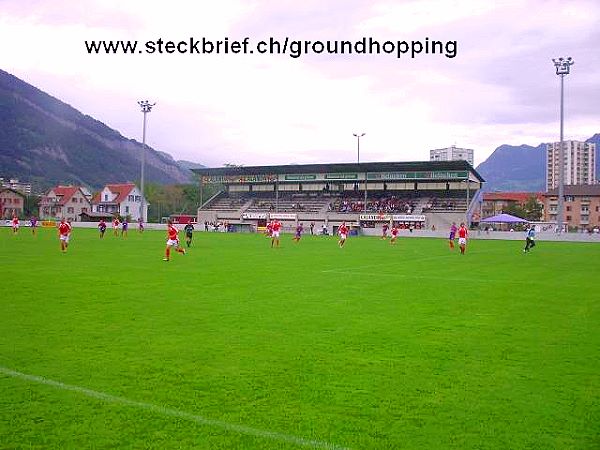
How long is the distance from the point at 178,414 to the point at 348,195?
84562 mm

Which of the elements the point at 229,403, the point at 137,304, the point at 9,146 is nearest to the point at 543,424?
the point at 229,403

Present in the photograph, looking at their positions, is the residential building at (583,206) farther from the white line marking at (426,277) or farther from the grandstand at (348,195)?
the white line marking at (426,277)

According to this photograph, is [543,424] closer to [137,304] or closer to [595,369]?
[595,369]

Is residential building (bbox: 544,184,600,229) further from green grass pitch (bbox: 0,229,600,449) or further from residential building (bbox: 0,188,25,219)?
green grass pitch (bbox: 0,229,600,449)

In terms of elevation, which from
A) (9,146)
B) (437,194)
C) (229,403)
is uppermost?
(9,146)

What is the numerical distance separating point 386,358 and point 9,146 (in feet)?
683

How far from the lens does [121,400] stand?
5.89m

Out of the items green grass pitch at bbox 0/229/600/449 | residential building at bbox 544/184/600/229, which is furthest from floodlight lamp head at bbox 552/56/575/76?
residential building at bbox 544/184/600/229

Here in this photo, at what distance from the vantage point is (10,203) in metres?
107

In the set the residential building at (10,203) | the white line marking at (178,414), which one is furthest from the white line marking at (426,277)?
the residential building at (10,203)

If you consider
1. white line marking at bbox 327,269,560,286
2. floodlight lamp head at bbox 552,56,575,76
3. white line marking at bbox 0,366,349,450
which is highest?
floodlight lamp head at bbox 552,56,575,76

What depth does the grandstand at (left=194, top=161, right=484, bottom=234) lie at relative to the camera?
78.7 m

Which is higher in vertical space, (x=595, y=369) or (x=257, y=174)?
(x=257, y=174)

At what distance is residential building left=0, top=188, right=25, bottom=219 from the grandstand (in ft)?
118
